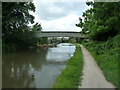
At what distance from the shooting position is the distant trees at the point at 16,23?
2289cm

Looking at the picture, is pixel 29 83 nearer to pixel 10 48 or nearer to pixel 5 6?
pixel 10 48

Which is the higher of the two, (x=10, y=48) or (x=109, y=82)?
(x=109, y=82)

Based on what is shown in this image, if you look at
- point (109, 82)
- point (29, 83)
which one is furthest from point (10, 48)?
point (109, 82)

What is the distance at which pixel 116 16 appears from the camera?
1534 cm

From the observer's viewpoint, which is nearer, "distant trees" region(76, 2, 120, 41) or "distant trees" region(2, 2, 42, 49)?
"distant trees" region(76, 2, 120, 41)

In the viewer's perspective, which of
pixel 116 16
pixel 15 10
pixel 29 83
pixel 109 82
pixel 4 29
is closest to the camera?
pixel 109 82

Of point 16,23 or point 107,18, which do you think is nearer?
point 107,18

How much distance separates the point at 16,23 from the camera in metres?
23.9

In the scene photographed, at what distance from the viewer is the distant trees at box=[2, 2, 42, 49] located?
2289 centimetres

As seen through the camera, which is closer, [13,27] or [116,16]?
[116,16]

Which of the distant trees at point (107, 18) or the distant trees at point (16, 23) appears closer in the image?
the distant trees at point (107, 18)

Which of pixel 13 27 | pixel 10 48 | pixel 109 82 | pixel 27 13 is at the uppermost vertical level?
pixel 27 13

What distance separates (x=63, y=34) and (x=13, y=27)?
79.9ft

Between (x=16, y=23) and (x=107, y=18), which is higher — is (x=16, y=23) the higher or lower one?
the lower one
